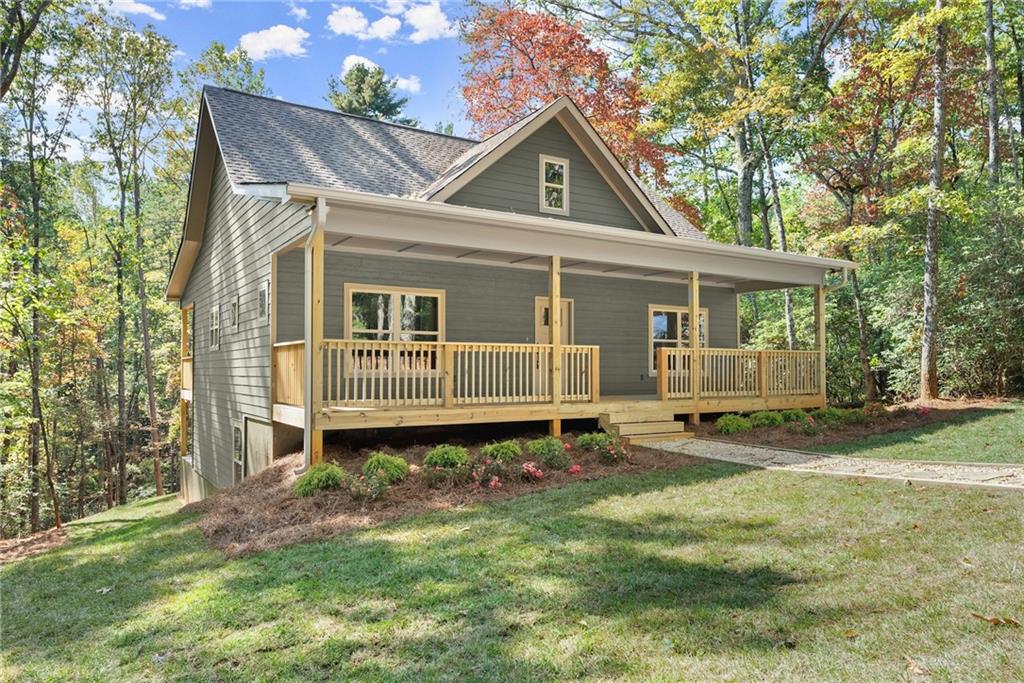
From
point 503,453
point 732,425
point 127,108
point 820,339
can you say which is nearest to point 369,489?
point 503,453

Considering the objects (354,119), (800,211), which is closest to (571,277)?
(354,119)

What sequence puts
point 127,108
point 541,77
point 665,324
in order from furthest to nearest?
point 127,108
point 541,77
point 665,324

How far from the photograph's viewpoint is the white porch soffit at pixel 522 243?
330 inches

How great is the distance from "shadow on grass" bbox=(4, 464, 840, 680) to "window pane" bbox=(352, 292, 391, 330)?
5.07 meters

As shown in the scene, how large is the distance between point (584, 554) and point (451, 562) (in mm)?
1032

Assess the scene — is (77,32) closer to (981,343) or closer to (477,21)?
(477,21)

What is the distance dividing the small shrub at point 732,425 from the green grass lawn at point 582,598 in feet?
14.7

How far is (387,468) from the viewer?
7.51 m

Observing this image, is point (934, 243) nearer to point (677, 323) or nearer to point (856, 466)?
point (677, 323)

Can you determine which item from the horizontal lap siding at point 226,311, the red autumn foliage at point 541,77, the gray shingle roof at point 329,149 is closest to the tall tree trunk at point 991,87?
the gray shingle roof at point 329,149

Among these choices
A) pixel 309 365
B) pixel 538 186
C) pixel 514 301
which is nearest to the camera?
pixel 309 365

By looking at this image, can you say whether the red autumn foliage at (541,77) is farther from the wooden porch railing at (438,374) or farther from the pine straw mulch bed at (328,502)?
the pine straw mulch bed at (328,502)

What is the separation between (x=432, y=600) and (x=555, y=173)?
10.7 meters

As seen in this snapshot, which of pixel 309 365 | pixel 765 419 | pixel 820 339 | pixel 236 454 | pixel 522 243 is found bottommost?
pixel 236 454
